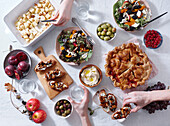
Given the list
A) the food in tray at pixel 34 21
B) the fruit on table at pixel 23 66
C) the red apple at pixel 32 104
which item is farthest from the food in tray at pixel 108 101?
the food in tray at pixel 34 21

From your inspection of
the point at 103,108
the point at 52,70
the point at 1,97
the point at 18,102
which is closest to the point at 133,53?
the point at 103,108

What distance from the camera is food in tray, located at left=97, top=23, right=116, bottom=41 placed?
76.1 inches

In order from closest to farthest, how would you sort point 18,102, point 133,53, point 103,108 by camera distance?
1. point 133,53
2. point 103,108
3. point 18,102

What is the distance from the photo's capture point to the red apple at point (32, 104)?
199 centimetres

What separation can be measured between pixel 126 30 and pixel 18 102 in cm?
148

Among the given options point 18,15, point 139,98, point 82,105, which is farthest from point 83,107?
point 18,15

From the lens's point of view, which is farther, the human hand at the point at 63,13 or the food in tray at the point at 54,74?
the food in tray at the point at 54,74

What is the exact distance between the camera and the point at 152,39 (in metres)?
1.92

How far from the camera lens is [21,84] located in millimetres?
2051

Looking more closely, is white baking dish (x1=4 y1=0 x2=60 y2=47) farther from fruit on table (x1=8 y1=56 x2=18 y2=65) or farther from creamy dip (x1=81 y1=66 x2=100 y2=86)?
creamy dip (x1=81 y1=66 x2=100 y2=86)

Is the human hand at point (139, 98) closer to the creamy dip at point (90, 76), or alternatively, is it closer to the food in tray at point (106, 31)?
the creamy dip at point (90, 76)

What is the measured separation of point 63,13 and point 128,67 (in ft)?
2.84

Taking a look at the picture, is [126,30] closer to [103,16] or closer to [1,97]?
[103,16]

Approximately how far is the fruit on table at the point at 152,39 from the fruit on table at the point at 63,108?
3.55 ft
